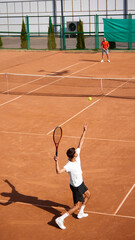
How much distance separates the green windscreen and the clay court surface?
960 centimetres

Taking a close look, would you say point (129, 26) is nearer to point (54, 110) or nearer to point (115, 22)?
point (115, 22)

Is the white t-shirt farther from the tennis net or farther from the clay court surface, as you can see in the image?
the tennis net

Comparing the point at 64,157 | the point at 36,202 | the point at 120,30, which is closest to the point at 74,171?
the point at 36,202

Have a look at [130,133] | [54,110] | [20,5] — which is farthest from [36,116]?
[20,5]

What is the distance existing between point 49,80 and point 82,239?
1614cm

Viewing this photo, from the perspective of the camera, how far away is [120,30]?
33.0 m

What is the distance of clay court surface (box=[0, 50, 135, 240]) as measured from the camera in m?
8.44

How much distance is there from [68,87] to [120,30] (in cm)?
1336

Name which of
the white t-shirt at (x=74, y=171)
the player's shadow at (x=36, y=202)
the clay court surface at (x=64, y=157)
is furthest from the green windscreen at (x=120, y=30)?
the white t-shirt at (x=74, y=171)

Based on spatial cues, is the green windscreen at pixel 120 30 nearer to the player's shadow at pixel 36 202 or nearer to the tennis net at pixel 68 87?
the tennis net at pixel 68 87

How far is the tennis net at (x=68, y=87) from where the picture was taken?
19875 millimetres

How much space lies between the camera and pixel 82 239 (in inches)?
308

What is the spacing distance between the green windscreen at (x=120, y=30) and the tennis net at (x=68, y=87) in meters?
11.1

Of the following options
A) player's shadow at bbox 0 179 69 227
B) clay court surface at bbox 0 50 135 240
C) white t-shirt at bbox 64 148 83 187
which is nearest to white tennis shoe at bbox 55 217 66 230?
clay court surface at bbox 0 50 135 240
